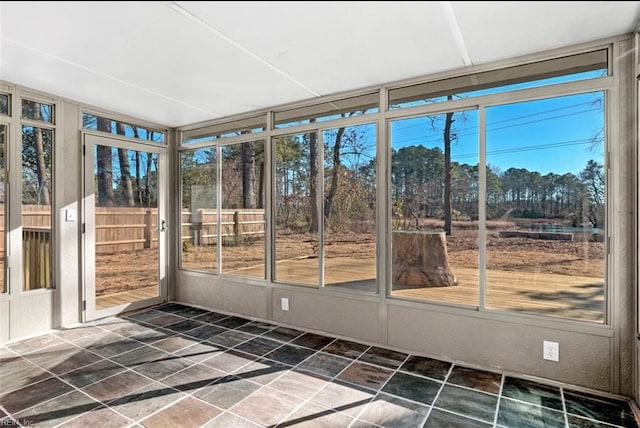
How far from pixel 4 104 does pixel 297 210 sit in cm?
293

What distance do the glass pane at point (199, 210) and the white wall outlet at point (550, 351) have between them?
352cm

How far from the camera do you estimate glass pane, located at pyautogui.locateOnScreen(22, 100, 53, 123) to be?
3365 mm

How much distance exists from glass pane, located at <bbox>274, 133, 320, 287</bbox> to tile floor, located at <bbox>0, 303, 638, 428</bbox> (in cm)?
74

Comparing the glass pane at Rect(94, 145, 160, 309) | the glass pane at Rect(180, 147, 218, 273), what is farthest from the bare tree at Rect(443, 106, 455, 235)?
the glass pane at Rect(94, 145, 160, 309)

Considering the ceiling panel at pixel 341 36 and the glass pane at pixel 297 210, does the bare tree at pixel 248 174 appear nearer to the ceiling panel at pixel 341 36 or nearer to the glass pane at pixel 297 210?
the glass pane at pixel 297 210

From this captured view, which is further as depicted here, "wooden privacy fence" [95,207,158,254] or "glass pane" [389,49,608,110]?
"wooden privacy fence" [95,207,158,254]

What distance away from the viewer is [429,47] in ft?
7.97

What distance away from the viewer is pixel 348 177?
348 cm

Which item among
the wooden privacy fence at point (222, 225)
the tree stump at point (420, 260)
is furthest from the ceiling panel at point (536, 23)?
the wooden privacy fence at point (222, 225)

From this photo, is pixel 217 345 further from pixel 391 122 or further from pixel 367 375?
pixel 391 122

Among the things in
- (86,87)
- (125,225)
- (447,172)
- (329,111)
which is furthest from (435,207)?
→ (125,225)

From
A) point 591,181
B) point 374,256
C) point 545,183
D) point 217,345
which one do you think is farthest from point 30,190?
point 591,181

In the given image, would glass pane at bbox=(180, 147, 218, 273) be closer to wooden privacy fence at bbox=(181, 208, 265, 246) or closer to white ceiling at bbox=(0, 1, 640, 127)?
wooden privacy fence at bbox=(181, 208, 265, 246)

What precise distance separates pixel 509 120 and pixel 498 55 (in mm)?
495
